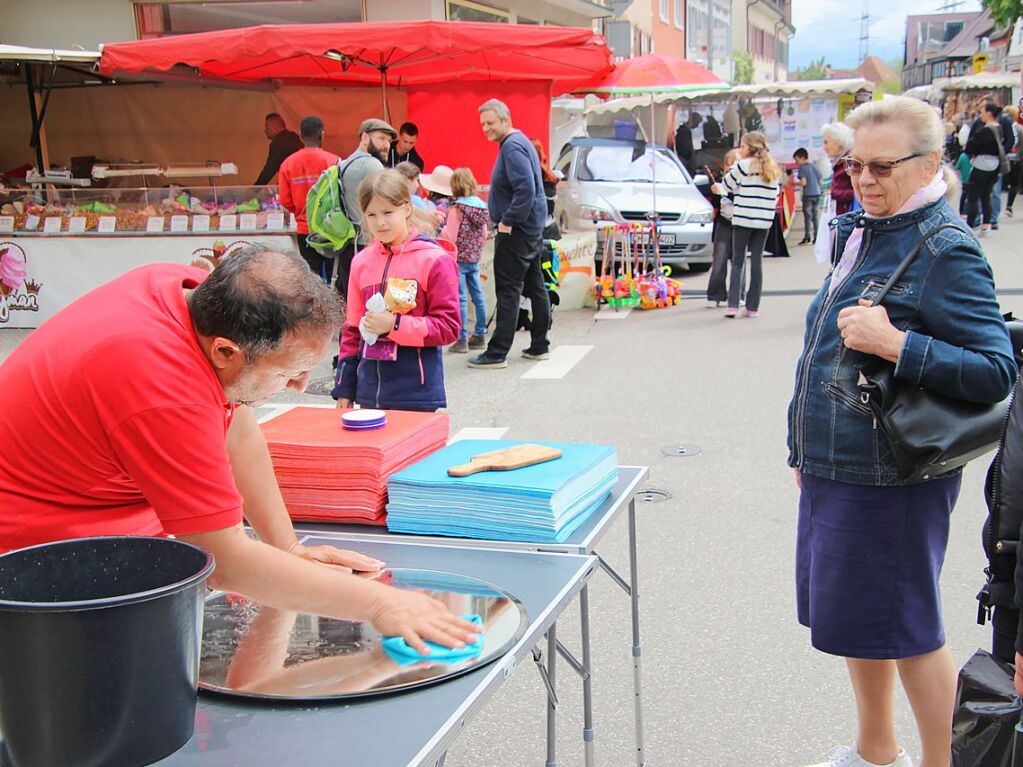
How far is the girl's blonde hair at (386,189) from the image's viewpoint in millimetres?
3906

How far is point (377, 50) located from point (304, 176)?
6.47 feet

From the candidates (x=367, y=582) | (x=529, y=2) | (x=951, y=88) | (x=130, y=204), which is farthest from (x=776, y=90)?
(x=367, y=582)

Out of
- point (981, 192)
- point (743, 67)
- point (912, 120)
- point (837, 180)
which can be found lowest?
point (981, 192)

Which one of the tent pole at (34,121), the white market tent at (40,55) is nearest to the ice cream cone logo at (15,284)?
the white market tent at (40,55)

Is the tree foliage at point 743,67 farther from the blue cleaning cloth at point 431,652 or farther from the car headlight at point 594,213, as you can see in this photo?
the blue cleaning cloth at point 431,652

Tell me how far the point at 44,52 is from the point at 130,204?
1629 millimetres

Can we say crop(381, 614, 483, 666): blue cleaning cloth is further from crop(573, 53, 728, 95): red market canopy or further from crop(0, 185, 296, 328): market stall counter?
crop(573, 53, 728, 95): red market canopy

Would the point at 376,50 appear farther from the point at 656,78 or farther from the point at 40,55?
the point at 656,78

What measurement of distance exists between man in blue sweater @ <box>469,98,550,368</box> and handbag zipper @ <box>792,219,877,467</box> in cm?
576

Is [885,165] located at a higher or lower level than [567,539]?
higher

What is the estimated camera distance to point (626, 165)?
47.5ft

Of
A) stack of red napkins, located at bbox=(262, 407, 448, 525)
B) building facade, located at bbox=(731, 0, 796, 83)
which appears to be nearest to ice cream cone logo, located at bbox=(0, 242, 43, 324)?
stack of red napkins, located at bbox=(262, 407, 448, 525)

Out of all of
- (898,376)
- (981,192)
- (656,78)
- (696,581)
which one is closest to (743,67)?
(981,192)

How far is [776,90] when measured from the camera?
18750mm
